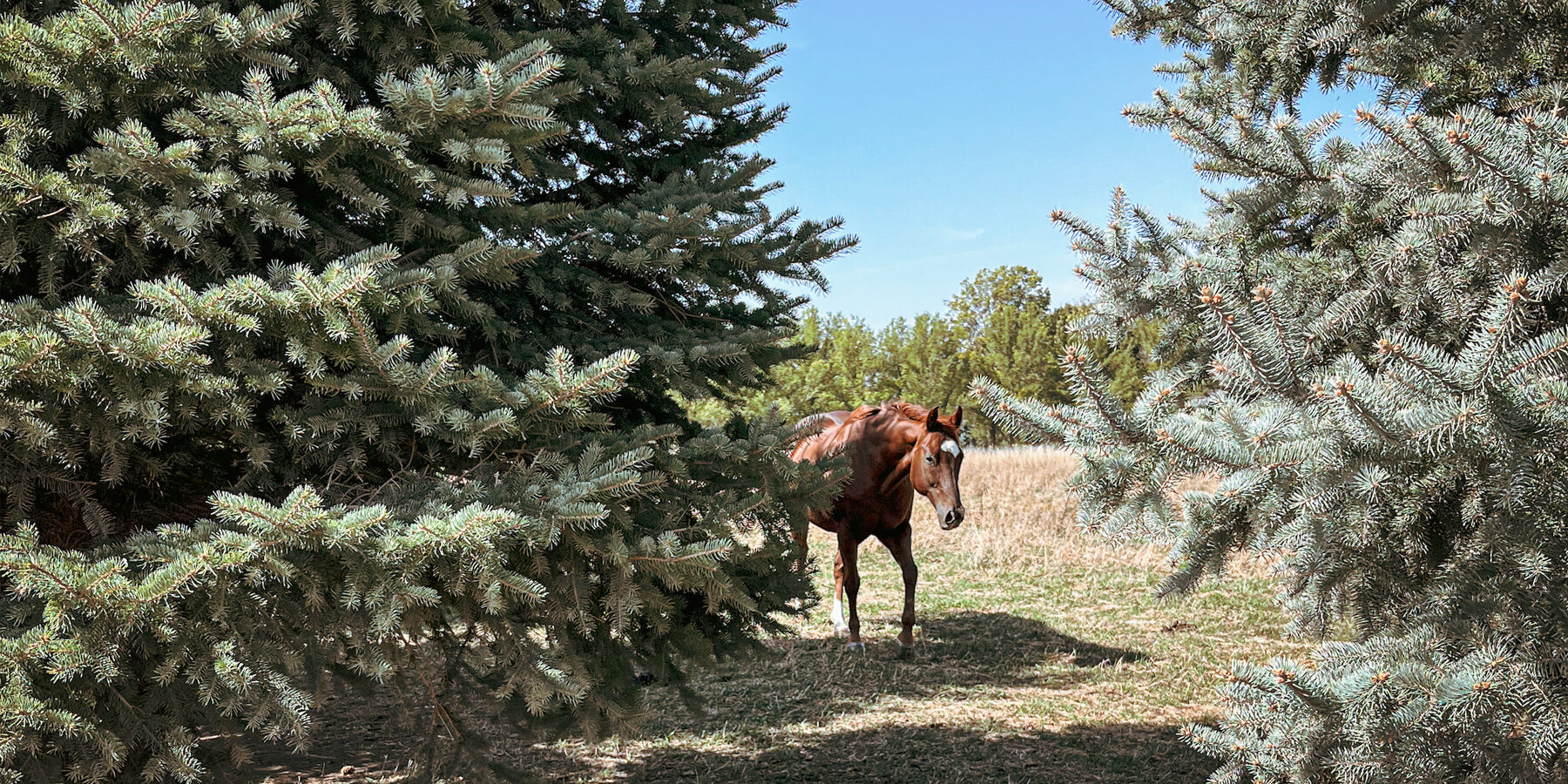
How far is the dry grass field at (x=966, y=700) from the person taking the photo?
4926 millimetres

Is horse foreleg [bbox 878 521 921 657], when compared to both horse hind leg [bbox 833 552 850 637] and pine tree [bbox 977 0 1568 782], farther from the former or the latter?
pine tree [bbox 977 0 1568 782]

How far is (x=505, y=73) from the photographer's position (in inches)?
120

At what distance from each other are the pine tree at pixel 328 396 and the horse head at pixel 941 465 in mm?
2921

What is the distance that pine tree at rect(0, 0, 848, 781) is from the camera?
2.63 meters

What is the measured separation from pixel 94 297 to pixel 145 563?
34.4 inches

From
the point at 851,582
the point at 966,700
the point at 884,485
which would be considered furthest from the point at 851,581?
the point at 966,700

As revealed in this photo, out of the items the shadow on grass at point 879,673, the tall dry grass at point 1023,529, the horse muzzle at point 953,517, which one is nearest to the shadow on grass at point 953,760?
the shadow on grass at point 879,673

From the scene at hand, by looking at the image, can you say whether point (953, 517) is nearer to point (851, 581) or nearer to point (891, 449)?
point (891, 449)

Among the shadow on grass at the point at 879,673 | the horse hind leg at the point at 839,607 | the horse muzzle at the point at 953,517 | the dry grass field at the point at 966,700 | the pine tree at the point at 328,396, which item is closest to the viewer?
the pine tree at the point at 328,396

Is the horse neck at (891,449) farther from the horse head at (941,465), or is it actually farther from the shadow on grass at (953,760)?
the shadow on grass at (953,760)

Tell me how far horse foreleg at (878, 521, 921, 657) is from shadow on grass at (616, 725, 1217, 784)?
70.7 inches

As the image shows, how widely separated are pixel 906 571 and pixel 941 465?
1114 millimetres

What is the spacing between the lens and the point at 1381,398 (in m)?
2.19

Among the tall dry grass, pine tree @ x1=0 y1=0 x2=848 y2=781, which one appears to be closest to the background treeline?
the tall dry grass
